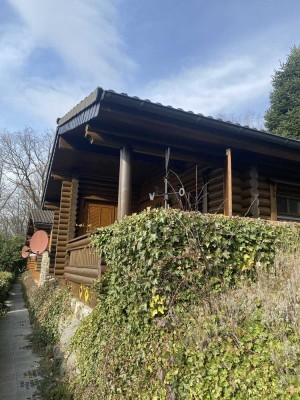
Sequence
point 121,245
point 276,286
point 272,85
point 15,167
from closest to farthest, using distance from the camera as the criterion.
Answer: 1. point 276,286
2. point 121,245
3. point 272,85
4. point 15,167

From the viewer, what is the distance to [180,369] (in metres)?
3.29

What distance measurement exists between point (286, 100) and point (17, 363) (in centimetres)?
1854

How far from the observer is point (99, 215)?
10.5m

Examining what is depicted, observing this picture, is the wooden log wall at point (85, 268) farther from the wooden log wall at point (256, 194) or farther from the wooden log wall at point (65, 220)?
the wooden log wall at point (256, 194)

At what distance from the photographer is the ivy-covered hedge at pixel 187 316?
3033mm

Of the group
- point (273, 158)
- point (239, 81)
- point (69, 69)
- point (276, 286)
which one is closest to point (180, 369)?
point (276, 286)

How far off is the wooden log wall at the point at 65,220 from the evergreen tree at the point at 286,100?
42.9ft

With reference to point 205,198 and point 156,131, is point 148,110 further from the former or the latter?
point 205,198

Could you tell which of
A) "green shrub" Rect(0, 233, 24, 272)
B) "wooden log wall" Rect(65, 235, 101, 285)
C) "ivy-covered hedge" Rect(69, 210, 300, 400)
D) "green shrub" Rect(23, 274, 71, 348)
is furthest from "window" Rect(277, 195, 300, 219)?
"green shrub" Rect(0, 233, 24, 272)

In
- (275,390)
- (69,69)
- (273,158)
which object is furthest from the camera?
(69,69)

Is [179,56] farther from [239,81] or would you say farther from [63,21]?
[239,81]

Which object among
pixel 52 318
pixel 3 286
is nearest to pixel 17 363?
pixel 52 318

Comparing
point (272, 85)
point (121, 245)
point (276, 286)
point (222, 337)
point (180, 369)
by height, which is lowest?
point (180, 369)

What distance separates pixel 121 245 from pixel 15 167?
40.6 meters
